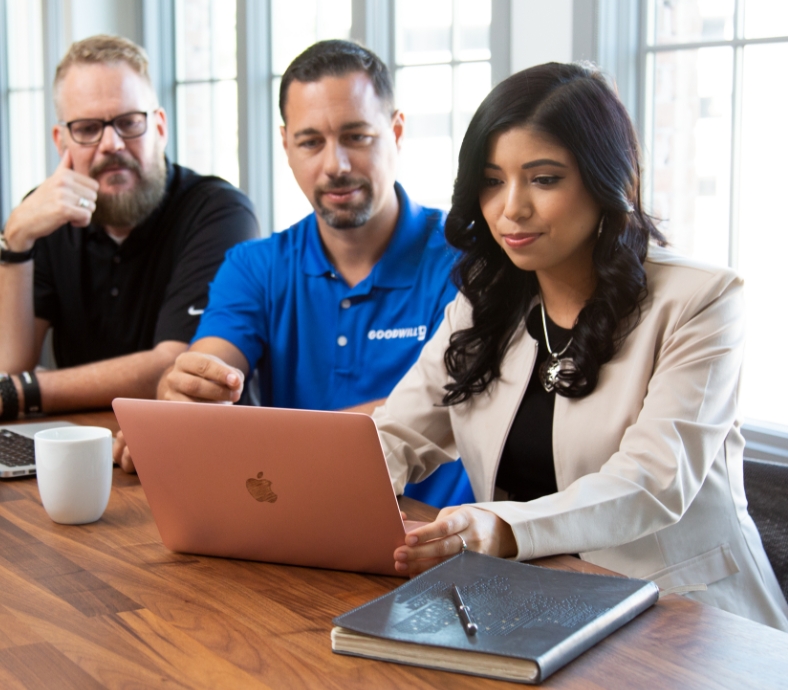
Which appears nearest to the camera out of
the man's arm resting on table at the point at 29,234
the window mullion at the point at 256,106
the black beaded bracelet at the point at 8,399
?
the black beaded bracelet at the point at 8,399

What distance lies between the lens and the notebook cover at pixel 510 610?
803 millimetres

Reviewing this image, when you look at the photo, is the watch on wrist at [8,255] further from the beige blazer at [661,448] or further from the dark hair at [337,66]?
the beige blazer at [661,448]

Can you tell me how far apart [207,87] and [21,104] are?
1.56 m

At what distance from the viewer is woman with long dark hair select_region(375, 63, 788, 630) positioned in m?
1.28

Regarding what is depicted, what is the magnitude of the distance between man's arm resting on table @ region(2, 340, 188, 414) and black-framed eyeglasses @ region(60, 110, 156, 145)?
68 centimetres

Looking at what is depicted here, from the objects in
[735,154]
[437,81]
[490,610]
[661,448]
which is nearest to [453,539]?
[490,610]

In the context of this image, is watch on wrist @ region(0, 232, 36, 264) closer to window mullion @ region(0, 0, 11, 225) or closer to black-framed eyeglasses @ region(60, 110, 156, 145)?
black-framed eyeglasses @ region(60, 110, 156, 145)

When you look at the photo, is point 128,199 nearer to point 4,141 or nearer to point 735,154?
point 735,154

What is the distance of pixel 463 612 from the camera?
85 cm

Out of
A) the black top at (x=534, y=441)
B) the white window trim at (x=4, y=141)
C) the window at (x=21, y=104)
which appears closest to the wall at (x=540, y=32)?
the black top at (x=534, y=441)

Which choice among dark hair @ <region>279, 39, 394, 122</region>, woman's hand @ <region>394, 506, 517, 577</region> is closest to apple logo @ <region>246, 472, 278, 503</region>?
woman's hand @ <region>394, 506, 517, 577</region>

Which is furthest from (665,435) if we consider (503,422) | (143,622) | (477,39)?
(477,39)

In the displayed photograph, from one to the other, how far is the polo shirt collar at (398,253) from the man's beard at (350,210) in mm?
93

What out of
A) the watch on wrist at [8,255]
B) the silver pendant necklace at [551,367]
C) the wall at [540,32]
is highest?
the wall at [540,32]
